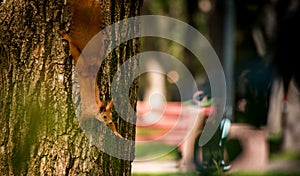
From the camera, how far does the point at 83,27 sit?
3.14 meters

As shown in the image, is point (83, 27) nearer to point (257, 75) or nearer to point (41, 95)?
point (41, 95)

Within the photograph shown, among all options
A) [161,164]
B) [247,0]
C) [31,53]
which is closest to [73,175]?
[31,53]

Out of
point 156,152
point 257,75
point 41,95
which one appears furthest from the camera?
point 156,152

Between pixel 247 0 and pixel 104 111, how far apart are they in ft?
30.9

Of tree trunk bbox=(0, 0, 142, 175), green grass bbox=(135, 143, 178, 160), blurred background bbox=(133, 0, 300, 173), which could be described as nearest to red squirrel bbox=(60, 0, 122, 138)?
tree trunk bbox=(0, 0, 142, 175)

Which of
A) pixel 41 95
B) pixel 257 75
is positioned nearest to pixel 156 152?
pixel 257 75

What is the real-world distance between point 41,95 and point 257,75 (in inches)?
169

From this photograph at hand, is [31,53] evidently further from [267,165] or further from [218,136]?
[267,165]

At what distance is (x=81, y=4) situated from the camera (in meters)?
3.14

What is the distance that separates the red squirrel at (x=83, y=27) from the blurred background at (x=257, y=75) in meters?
3.59

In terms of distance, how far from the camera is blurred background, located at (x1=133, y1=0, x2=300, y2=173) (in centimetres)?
718

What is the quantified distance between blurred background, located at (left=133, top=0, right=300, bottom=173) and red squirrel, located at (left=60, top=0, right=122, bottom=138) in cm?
359

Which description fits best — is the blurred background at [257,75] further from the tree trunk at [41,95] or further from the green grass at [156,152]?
the tree trunk at [41,95]

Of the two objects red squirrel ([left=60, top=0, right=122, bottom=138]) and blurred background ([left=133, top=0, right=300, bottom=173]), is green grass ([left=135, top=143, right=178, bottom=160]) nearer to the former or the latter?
blurred background ([left=133, top=0, right=300, bottom=173])
